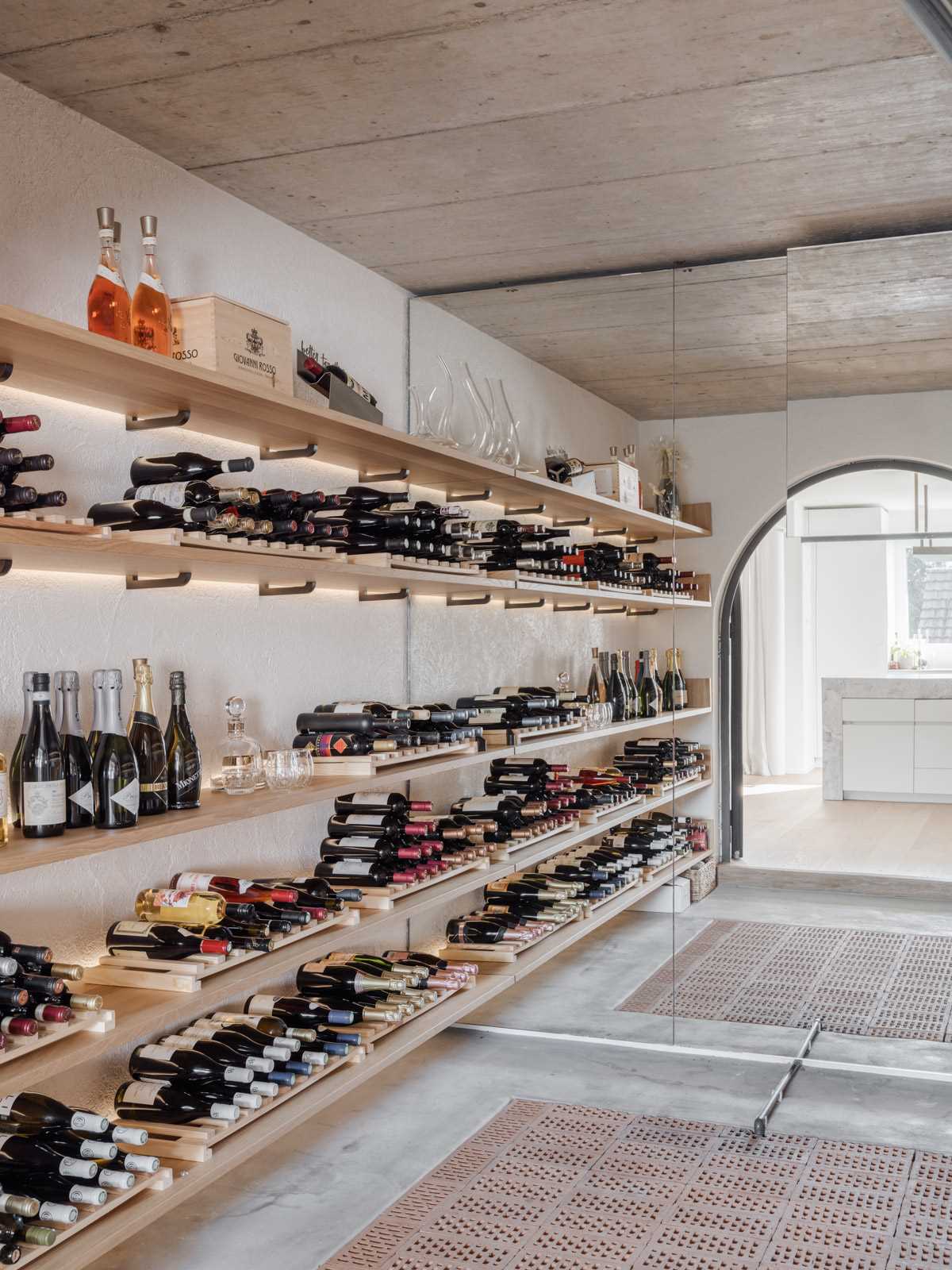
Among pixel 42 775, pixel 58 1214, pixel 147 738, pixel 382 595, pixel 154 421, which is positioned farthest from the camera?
pixel 382 595

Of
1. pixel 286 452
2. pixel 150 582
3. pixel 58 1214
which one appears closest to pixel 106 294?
pixel 150 582

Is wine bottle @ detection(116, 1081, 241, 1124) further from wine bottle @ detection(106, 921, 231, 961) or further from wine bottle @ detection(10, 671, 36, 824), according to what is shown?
wine bottle @ detection(10, 671, 36, 824)

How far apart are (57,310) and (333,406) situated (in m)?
0.99

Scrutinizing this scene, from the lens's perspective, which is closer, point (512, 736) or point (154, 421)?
point (154, 421)

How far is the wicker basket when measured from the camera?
4.08 meters

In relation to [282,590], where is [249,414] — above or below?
above

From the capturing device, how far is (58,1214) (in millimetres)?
2203

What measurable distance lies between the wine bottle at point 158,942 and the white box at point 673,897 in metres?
1.78

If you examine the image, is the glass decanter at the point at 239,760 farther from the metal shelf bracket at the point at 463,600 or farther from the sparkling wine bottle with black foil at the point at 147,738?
the metal shelf bracket at the point at 463,600

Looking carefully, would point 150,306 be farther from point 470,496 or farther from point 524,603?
point 524,603

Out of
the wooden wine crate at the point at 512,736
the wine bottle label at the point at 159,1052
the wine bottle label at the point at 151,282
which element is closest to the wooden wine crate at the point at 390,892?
the wooden wine crate at the point at 512,736

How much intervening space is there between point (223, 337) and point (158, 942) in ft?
4.58

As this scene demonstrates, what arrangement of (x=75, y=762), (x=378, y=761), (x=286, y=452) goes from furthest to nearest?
(x=286, y=452)
(x=378, y=761)
(x=75, y=762)

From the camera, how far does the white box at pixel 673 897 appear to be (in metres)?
4.09
